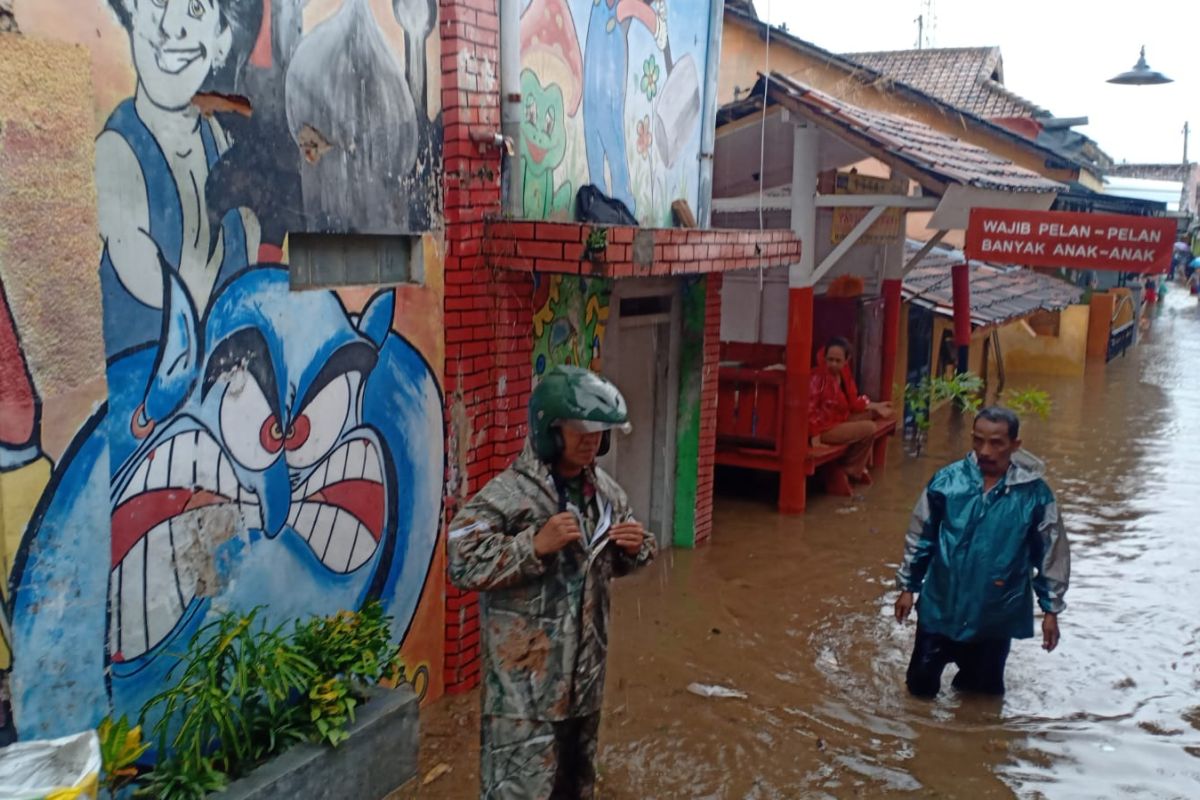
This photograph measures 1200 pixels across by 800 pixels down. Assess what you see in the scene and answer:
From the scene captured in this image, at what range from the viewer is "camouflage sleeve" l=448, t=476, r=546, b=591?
3.30m

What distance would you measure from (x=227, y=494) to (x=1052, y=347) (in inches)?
722

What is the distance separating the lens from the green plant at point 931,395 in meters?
10.5

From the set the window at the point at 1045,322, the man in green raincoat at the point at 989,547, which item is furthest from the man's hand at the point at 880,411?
the window at the point at 1045,322

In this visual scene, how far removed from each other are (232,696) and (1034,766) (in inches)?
157

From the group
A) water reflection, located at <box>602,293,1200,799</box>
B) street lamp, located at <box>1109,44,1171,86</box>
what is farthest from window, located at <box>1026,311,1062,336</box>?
water reflection, located at <box>602,293,1200,799</box>

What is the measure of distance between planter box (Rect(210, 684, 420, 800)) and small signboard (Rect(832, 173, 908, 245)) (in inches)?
296

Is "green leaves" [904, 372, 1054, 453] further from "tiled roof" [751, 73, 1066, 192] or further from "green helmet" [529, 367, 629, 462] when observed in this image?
"green helmet" [529, 367, 629, 462]

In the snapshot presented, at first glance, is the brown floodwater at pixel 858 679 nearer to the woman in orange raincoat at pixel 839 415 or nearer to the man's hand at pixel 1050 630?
the woman in orange raincoat at pixel 839 415

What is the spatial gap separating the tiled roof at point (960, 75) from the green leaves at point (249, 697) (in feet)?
68.2

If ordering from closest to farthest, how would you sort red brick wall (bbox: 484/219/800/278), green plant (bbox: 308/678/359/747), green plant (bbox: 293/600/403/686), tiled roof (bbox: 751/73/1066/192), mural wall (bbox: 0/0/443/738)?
mural wall (bbox: 0/0/443/738) < green plant (bbox: 308/678/359/747) < green plant (bbox: 293/600/403/686) < red brick wall (bbox: 484/219/800/278) < tiled roof (bbox: 751/73/1066/192)

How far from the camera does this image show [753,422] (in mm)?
10062

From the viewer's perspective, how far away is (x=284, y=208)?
455 centimetres

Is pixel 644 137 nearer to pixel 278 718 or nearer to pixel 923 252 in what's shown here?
pixel 278 718

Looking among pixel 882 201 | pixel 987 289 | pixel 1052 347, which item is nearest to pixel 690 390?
pixel 882 201
